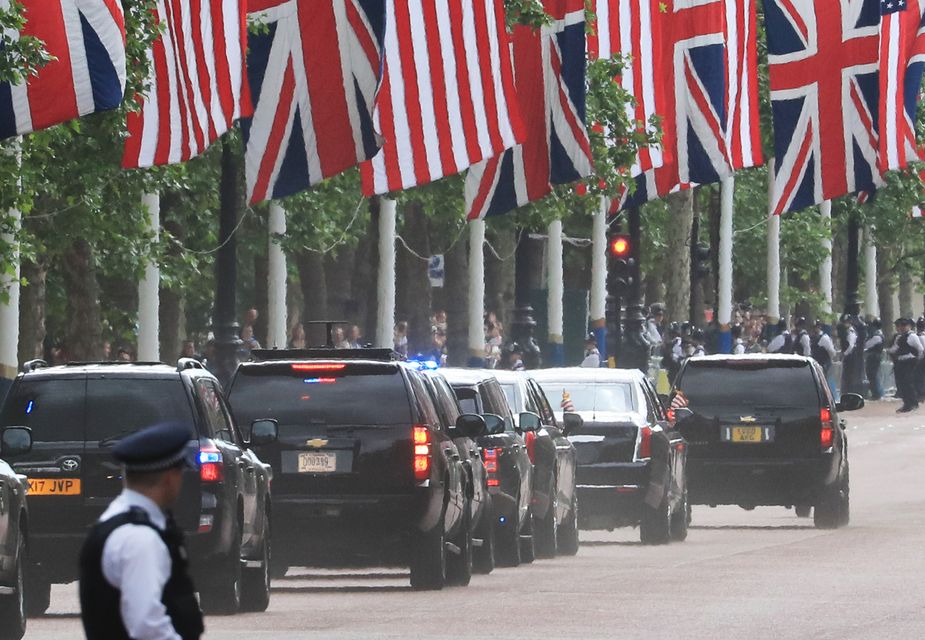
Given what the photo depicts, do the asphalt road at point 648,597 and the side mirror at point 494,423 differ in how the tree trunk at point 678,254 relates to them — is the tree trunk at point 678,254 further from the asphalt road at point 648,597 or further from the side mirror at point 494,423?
the side mirror at point 494,423

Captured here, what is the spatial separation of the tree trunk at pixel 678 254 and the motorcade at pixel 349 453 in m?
42.3

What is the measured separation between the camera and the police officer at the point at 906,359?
5856cm

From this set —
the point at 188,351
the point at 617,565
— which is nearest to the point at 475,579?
the point at 617,565

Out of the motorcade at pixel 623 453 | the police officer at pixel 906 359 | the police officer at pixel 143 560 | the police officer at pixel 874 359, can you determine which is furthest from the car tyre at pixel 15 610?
the police officer at pixel 874 359

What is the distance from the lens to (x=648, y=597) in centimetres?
1831

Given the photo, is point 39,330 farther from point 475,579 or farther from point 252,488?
point 252,488

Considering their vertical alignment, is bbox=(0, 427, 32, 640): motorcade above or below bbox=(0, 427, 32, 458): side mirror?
below

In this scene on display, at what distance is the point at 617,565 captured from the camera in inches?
888

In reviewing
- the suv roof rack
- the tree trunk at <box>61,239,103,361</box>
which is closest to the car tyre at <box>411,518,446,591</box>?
the suv roof rack

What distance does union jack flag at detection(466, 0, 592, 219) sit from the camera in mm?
33562

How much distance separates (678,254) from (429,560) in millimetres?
42971

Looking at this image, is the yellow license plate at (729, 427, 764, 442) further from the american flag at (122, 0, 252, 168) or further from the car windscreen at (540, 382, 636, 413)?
the american flag at (122, 0, 252, 168)

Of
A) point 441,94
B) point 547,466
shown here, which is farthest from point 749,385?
Result: point 547,466

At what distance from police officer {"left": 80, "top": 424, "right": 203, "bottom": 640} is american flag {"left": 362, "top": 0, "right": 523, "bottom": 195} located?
21.3m
